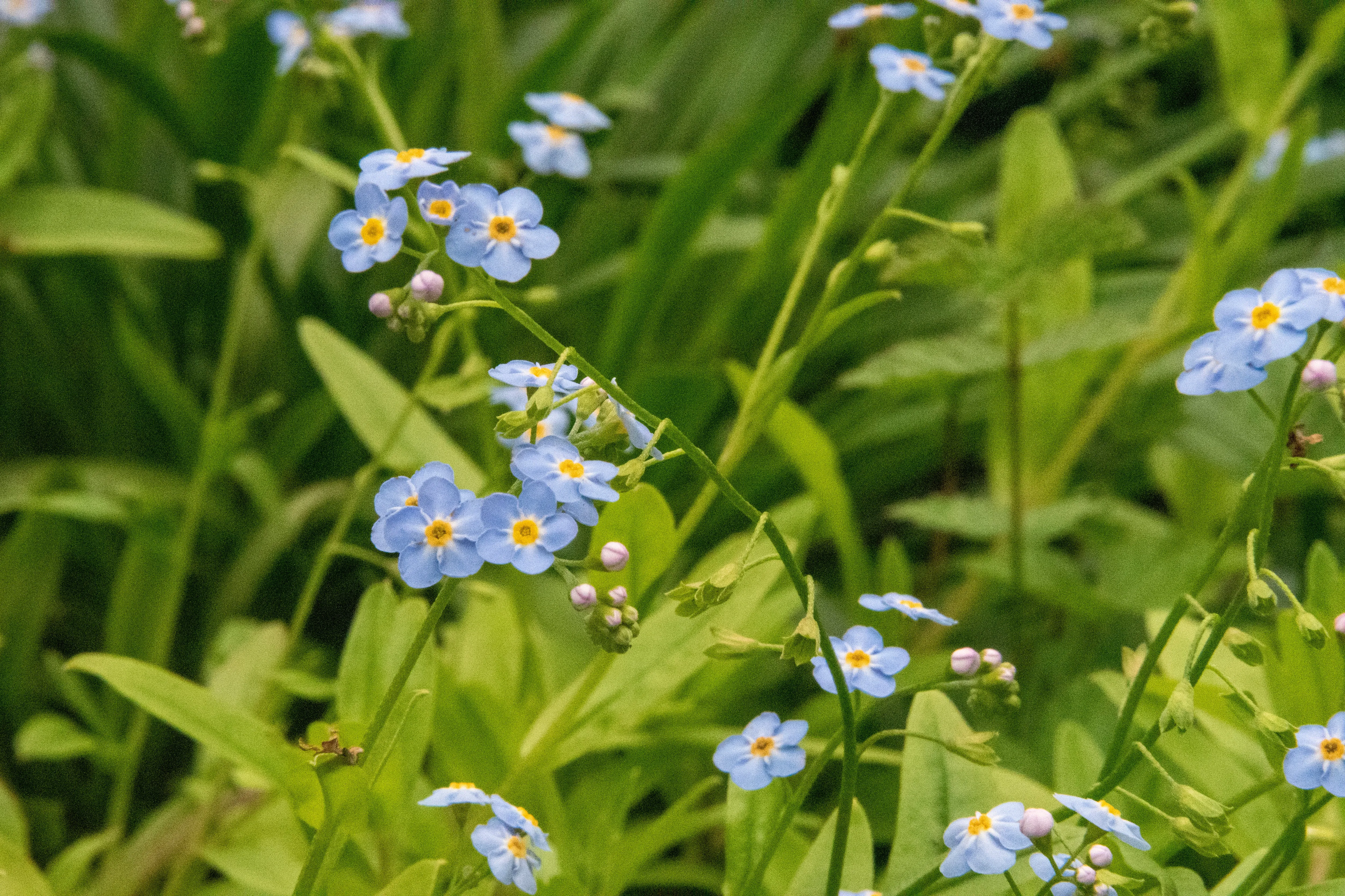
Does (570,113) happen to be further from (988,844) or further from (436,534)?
(988,844)

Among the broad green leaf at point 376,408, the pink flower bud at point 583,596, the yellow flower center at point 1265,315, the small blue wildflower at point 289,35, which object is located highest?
the yellow flower center at point 1265,315

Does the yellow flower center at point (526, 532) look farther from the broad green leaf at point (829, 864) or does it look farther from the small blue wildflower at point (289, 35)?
the small blue wildflower at point (289, 35)

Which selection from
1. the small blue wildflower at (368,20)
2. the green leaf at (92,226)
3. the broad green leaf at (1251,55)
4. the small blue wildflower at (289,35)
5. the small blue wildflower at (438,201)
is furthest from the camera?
the broad green leaf at (1251,55)

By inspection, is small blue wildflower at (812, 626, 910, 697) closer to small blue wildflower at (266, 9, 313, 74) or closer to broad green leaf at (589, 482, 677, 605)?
broad green leaf at (589, 482, 677, 605)

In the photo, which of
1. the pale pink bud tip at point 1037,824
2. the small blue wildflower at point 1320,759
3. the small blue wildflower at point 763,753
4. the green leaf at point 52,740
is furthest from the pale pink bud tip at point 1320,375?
the green leaf at point 52,740

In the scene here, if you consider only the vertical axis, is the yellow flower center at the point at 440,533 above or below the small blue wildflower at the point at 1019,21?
below

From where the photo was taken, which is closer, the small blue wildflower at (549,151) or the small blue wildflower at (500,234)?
the small blue wildflower at (500,234)
